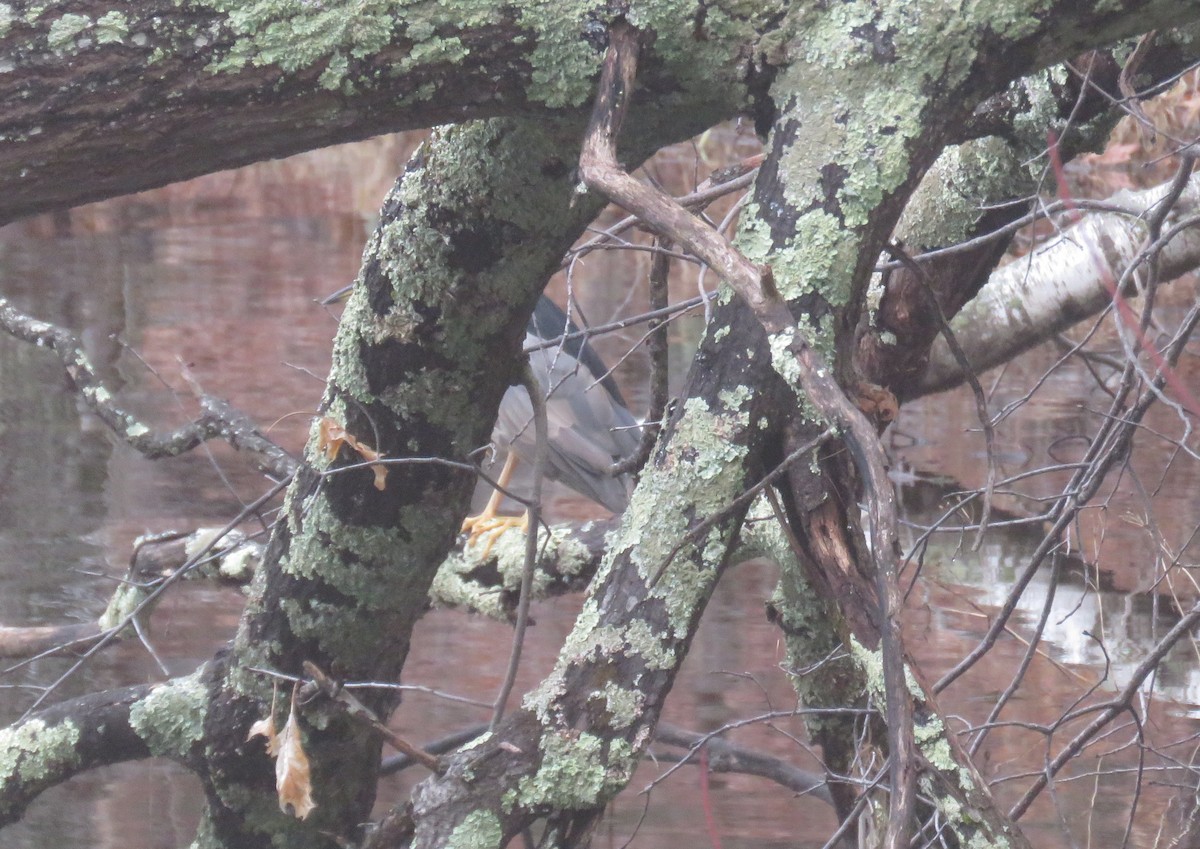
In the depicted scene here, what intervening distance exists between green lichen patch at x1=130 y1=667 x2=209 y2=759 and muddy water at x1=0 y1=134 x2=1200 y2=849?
23.2 inches

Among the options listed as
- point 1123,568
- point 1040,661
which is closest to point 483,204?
point 1040,661

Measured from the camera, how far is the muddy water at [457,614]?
3.45m

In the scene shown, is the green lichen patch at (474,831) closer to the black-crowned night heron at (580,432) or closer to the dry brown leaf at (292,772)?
the dry brown leaf at (292,772)

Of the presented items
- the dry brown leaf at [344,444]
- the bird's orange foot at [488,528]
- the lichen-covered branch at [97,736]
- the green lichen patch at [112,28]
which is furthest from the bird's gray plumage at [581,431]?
the green lichen patch at [112,28]

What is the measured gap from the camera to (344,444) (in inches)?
66.5

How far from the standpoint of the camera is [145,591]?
2.69 m

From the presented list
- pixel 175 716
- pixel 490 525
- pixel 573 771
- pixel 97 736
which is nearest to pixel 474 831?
pixel 573 771

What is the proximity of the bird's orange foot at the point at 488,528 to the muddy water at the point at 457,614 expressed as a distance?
19.4 inches

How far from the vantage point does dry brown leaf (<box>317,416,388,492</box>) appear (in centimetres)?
155

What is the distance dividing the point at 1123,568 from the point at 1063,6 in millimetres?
3590

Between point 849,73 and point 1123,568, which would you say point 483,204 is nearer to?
point 849,73

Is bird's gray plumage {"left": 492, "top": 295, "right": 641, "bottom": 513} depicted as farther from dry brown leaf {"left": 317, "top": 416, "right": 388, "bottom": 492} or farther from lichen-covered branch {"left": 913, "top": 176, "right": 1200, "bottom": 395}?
dry brown leaf {"left": 317, "top": 416, "right": 388, "bottom": 492}

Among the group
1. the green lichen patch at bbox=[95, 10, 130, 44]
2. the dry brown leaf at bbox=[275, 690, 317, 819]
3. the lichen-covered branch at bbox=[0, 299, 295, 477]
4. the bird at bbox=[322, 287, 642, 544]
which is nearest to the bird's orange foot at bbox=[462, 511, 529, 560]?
the bird at bbox=[322, 287, 642, 544]

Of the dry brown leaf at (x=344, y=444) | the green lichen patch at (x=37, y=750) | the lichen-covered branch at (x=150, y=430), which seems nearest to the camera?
the dry brown leaf at (x=344, y=444)
